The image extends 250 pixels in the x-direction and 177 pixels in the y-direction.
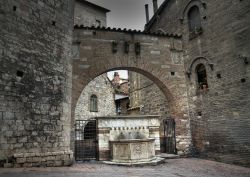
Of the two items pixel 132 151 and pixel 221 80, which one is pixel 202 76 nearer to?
pixel 221 80

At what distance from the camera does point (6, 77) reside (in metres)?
5.90

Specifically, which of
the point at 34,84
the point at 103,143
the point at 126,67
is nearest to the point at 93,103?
the point at 126,67

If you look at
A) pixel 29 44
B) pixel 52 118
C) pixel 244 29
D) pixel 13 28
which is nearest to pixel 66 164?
pixel 52 118

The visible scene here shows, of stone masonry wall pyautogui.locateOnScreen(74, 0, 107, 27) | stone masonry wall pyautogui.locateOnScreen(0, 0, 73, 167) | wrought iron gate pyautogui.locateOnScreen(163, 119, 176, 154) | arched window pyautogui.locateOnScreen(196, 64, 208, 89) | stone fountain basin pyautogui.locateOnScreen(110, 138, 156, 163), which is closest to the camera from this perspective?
stone masonry wall pyautogui.locateOnScreen(0, 0, 73, 167)

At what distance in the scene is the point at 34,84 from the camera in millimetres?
6527

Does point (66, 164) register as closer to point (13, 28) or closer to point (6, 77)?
point (6, 77)

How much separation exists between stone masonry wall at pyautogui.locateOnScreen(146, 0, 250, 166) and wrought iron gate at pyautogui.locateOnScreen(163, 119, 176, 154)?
868mm

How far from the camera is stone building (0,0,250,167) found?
6.14 meters

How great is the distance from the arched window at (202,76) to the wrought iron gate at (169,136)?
Result: 2.03 metres

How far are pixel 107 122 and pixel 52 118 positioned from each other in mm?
2416

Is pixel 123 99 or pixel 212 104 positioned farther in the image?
pixel 123 99

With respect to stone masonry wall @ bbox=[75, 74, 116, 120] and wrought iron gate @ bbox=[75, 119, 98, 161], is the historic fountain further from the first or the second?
stone masonry wall @ bbox=[75, 74, 116, 120]

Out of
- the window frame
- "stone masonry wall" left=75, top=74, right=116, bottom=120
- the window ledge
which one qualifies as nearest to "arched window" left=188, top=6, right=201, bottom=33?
the window ledge

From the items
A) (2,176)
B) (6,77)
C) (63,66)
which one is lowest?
(2,176)
